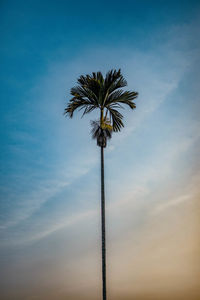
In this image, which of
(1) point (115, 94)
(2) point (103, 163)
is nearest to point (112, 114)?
(1) point (115, 94)

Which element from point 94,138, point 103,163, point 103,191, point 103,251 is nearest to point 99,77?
point 94,138

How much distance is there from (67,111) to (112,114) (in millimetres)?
3450

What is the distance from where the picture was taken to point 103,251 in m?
16.9

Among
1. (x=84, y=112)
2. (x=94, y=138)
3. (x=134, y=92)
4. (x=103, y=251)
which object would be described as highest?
(x=134, y=92)

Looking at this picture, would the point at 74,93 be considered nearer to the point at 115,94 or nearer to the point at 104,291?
the point at 115,94

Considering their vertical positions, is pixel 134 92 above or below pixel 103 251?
above

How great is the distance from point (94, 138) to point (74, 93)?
382 centimetres

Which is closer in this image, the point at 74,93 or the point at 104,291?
the point at 104,291

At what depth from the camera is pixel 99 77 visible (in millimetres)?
20812

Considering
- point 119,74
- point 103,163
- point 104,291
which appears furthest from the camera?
point 119,74

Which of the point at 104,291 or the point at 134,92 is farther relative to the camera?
the point at 134,92

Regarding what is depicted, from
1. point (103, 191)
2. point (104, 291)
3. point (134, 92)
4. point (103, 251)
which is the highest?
point (134, 92)

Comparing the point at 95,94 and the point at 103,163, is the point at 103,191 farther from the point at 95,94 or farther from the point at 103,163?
the point at 95,94

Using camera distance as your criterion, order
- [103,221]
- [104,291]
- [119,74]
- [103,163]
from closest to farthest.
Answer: [104,291] < [103,221] < [103,163] < [119,74]
